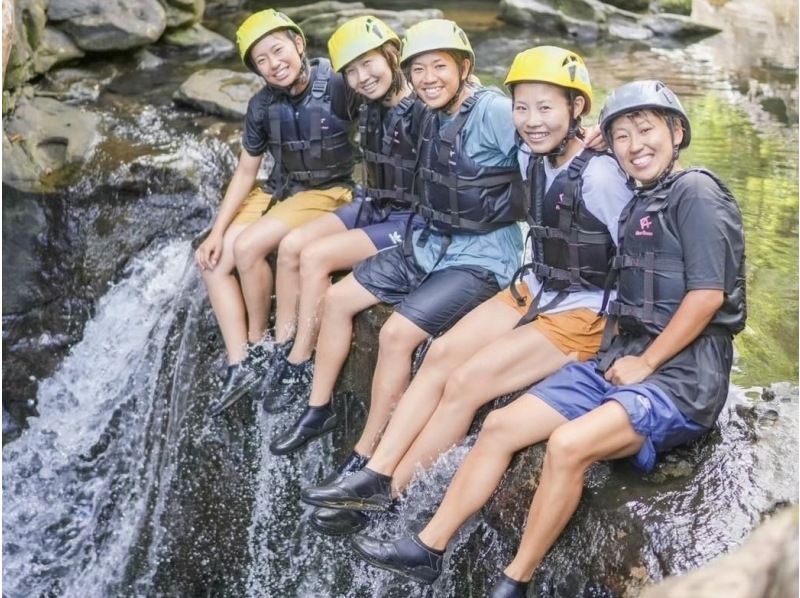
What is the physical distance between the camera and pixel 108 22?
28.0 ft

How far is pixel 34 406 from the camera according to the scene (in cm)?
641

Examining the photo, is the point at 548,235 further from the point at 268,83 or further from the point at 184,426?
the point at 184,426

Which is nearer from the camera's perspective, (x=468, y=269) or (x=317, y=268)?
(x=468, y=269)

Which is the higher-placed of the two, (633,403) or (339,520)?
(633,403)

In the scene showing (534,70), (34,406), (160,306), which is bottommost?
(34,406)

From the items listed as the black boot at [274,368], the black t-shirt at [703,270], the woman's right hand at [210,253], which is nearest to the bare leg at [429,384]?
the black t-shirt at [703,270]

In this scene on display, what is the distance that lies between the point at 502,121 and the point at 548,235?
62 cm

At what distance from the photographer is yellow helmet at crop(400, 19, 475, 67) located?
411cm

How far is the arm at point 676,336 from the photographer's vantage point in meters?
3.30

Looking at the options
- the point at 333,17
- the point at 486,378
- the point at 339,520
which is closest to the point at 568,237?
the point at 486,378

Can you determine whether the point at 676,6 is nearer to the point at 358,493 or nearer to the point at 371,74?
the point at 371,74

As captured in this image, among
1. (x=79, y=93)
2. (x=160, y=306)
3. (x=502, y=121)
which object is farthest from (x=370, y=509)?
(x=79, y=93)

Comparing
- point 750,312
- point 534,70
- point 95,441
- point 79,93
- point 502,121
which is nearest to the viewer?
point 534,70

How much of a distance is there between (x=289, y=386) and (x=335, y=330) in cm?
50
